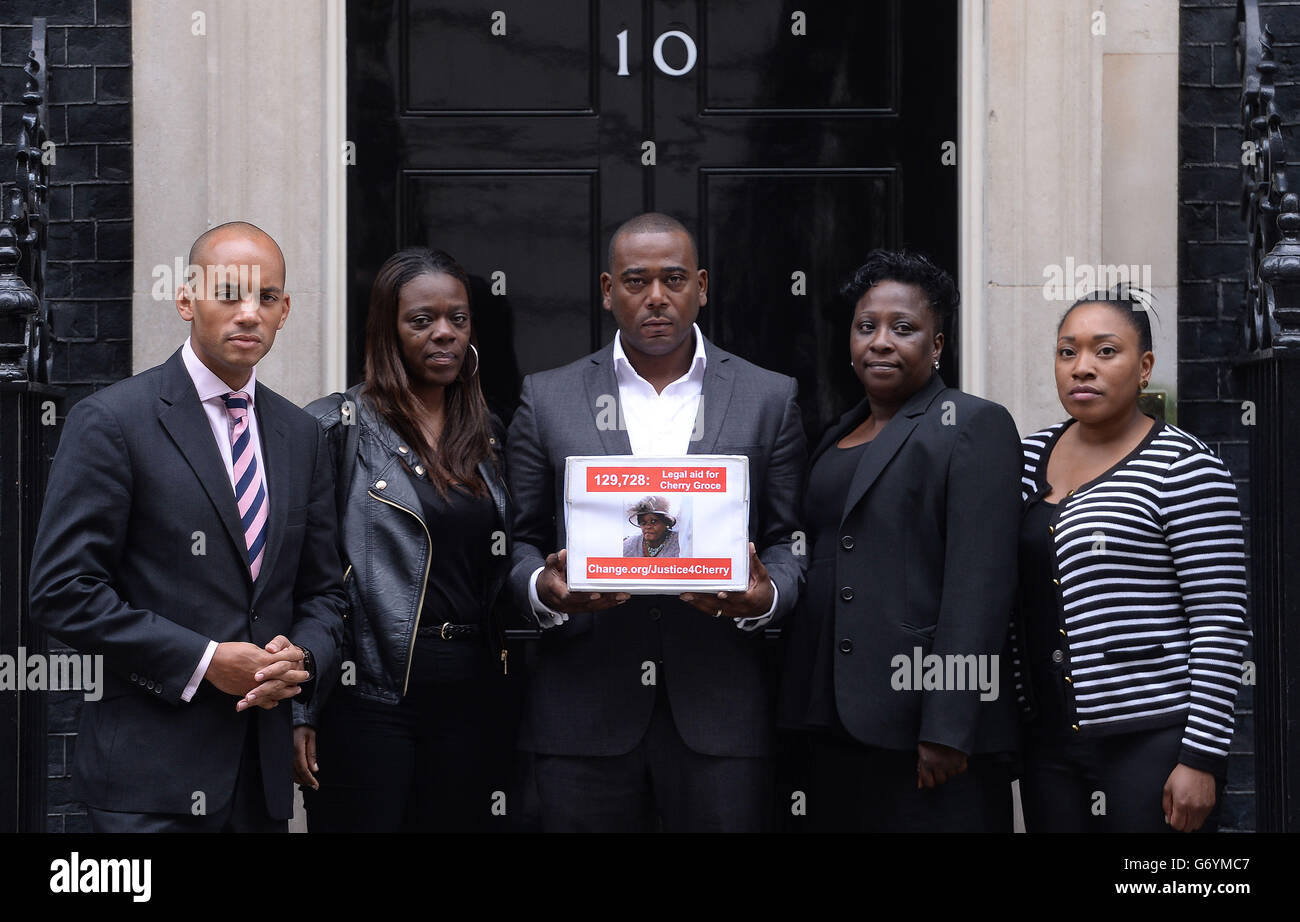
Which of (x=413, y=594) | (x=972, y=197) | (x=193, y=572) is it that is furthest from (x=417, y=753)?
(x=972, y=197)

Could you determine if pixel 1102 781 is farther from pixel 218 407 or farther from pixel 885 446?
pixel 218 407

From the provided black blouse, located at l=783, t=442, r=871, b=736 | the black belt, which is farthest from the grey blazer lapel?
the black belt

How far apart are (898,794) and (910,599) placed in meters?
0.55

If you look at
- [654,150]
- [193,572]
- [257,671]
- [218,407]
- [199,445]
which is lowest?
[257,671]

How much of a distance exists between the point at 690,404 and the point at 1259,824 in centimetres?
237

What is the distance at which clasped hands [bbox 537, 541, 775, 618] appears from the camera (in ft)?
13.6

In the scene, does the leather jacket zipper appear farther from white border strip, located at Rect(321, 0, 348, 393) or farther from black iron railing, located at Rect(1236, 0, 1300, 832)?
black iron railing, located at Rect(1236, 0, 1300, 832)

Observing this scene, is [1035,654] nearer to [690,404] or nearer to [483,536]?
[690,404]

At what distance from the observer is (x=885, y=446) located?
4387mm

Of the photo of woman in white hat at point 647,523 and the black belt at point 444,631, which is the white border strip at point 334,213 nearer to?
the black belt at point 444,631

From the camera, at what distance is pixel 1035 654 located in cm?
439

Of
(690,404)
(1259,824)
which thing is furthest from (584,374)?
(1259,824)

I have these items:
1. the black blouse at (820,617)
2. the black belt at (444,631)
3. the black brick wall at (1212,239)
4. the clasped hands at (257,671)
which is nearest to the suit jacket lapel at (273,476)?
the clasped hands at (257,671)

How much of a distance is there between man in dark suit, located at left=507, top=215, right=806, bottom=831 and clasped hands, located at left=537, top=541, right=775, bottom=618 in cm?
11
